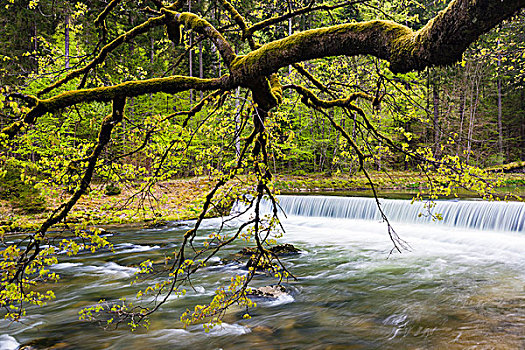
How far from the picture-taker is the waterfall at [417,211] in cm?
1011

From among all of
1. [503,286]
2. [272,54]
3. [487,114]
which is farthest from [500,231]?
[487,114]

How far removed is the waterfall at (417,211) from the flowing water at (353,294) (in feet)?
0.15

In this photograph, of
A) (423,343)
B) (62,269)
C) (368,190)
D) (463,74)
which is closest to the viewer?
(423,343)

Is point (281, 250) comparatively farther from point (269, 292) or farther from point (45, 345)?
point (45, 345)

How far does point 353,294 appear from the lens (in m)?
6.23

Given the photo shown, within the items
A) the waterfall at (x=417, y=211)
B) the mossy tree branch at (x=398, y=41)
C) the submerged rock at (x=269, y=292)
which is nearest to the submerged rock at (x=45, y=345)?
the submerged rock at (x=269, y=292)

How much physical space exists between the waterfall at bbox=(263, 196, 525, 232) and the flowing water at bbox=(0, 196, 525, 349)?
46 millimetres

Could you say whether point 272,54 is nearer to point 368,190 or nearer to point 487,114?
point 368,190

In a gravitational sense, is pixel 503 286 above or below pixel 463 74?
below

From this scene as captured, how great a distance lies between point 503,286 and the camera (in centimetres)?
624

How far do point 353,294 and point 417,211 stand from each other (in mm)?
6943

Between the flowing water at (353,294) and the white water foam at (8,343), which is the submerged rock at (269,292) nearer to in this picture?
the flowing water at (353,294)

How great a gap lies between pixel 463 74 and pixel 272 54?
25.7 m

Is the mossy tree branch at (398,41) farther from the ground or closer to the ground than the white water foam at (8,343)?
farther from the ground
